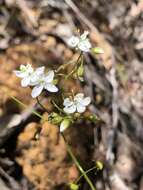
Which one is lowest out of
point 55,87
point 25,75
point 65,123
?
point 65,123

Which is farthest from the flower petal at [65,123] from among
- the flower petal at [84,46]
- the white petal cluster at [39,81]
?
the flower petal at [84,46]

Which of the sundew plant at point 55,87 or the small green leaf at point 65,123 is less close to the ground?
the sundew plant at point 55,87

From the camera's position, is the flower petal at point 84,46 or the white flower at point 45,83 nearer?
the white flower at point 45,83

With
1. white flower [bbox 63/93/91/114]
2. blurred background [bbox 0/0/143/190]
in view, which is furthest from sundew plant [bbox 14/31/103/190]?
blurred background [bbox 0/0/143/190]

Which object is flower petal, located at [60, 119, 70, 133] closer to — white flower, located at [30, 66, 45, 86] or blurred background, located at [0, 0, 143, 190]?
white flower, located at [30, 66, 45, 86]

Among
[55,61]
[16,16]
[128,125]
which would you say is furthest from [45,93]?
[16,16]

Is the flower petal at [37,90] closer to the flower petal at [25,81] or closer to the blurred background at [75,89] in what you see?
the flower petal at [25,81]

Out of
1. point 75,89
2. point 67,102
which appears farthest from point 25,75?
point 75,89

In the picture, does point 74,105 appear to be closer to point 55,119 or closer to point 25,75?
point 55,119
